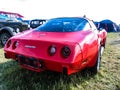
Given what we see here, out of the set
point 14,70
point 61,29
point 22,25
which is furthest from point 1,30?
point 61,29

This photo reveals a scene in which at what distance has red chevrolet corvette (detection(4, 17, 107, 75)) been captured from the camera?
9.97 ft

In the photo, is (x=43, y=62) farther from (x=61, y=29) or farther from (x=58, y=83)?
(x=61, y=29)

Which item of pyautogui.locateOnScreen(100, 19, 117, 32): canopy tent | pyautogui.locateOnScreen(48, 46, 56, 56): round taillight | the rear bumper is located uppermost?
pyautogui.locateOnScreen(48, 46, 56, 56): round taillight

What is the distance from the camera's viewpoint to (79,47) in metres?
3.13

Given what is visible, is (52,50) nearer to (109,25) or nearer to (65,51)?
(65,51)

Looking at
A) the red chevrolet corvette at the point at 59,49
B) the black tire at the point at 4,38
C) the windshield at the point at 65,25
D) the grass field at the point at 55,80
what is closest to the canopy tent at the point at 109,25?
the black tire at the point at 4,38

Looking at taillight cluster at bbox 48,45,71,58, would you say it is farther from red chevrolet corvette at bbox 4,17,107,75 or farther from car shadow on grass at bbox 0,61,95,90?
car shadow on grass at bbox 0,61,95,90

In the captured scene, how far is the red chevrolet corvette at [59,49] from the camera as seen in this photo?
3.04 metres

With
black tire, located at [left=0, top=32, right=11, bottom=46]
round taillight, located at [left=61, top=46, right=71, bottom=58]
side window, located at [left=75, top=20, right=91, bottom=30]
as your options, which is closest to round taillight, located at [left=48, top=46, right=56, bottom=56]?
round taillight, located at [left=61, top=46, right=71, bottom=58]

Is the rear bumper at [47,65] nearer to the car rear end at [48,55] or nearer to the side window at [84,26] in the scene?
the car rear end at [48,55]

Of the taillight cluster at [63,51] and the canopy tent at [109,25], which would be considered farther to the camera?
the canopy tent at [109,25]

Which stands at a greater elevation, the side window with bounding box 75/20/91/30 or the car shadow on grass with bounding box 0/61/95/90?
the side window with bounding box 75/20/91/30

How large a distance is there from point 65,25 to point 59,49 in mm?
1173

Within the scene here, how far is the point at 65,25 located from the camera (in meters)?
4.19
